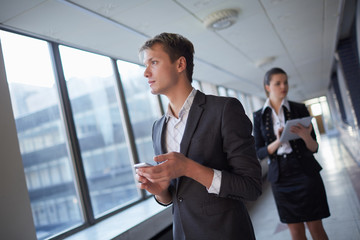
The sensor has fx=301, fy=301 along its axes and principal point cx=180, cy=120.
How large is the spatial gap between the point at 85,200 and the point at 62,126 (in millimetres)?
974

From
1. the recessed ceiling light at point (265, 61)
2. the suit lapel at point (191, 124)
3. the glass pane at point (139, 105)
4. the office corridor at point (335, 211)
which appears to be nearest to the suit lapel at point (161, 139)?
the suit lapel at point (191, 124)

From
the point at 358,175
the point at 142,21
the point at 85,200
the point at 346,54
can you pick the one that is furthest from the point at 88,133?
the point at 346,54

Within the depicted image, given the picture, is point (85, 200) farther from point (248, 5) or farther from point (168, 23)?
point (248, 5)

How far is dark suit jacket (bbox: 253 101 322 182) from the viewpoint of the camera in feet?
7.50

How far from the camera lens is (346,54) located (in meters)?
7.62

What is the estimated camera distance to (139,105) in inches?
219

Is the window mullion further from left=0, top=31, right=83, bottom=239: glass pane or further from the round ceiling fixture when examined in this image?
the round ceiling fixture

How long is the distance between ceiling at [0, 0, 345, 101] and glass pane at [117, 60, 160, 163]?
0.85ft

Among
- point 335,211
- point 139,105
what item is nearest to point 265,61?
point 139,105

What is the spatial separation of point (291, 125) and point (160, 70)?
128 cm

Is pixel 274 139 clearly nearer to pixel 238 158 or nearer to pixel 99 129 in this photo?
pixel 238 158

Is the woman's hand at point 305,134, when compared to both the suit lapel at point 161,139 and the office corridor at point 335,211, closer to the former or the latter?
the suit lapel at point 161,139

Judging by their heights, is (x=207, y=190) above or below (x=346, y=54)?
below

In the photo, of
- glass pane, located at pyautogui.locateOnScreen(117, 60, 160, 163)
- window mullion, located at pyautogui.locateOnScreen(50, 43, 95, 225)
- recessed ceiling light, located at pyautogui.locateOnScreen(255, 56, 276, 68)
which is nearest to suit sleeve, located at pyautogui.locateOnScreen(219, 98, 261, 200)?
window mullion, located at pyautogui.locateOnScreen(50, 43, 95, 225)
